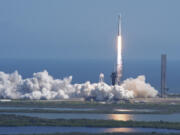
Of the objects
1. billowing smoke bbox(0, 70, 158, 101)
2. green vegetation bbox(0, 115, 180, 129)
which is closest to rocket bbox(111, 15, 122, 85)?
billowing smoke bbox(0, 70, 158, 101)

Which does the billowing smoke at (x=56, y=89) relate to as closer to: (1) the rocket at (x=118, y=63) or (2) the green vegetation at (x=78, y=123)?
(1) the rocket at (x=118, y=63)

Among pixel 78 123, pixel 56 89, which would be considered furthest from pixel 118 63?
pixel 78 123

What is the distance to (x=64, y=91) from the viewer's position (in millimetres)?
132375

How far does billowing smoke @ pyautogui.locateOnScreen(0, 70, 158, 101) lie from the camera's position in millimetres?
128750

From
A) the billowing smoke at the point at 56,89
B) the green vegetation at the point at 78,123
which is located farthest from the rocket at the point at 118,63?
the green vegetation at the point at 78,123

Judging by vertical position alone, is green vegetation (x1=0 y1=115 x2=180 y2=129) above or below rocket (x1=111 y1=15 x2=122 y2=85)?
below

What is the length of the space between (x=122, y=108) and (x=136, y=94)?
15461 mm

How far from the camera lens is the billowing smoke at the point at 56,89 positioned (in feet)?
422

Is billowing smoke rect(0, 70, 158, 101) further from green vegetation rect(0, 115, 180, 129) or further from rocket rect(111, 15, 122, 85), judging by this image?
green vegetation rect(0, 115, 180, 129)

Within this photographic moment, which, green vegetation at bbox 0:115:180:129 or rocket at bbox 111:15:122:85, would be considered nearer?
green vegetation at bbox 0:115:180:129

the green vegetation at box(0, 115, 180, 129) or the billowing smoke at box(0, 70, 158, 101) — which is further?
the billowing smoke at box(0, 70, 158, 101)

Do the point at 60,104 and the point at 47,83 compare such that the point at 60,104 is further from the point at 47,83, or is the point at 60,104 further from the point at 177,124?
the point at 177,124

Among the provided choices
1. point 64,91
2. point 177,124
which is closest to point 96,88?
point 64,91

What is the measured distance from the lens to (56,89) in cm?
13288
